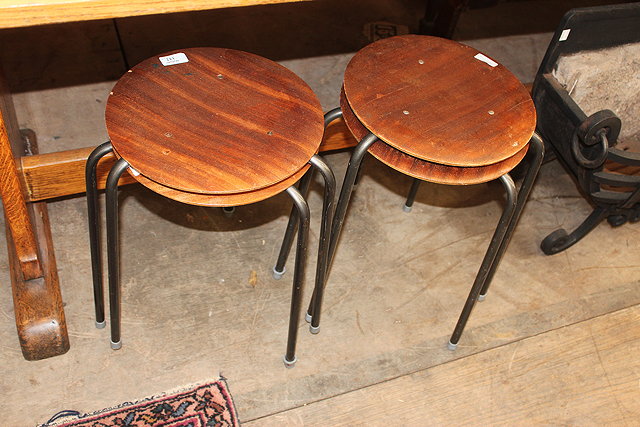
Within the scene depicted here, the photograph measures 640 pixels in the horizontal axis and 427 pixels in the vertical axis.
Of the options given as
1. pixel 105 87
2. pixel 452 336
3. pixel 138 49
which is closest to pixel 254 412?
pixel 452 336

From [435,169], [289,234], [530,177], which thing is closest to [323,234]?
[435,169]

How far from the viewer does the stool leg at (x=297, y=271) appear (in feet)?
4.02

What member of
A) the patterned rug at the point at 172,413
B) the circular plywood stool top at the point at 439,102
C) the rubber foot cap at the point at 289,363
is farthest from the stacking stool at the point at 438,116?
the patterned rug at the point at 172,413

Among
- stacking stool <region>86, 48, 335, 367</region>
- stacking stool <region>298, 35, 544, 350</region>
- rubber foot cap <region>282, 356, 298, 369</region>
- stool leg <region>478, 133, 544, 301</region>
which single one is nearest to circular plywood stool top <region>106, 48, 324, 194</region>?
stacking stool <region>86, 48, 335, 367</region>

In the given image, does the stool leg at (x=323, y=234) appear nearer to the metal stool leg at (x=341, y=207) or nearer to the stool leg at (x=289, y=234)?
the metal stool leg at (x=341, y=207)

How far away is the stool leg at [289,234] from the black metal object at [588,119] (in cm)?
65

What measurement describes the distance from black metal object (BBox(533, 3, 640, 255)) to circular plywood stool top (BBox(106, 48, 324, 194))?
72 centimetres

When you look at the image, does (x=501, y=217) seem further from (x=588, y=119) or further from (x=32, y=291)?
(x=32, y=291)

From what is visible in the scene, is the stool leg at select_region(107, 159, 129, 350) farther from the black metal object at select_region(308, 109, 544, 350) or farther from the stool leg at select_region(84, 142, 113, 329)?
the black metal object at select_region(308, 109, 544, 350)

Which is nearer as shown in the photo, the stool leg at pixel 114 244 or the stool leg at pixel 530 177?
the stool leg at pixel 114 244

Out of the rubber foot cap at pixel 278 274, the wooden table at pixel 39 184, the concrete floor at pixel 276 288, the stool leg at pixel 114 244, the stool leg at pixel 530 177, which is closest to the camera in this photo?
the wooden table at pixel 39 184

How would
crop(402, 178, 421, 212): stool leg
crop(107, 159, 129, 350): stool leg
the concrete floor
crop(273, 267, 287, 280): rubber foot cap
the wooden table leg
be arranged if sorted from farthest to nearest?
1. crop(402, 178, 421, 212): stool leg
2. crop(273, 267, 287, 280): rubber foot cap
3. the concrete floor
4. the wooden table leg
5. crop(107, 159, 129, 350): stool leg

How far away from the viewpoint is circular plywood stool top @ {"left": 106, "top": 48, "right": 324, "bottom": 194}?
3.80 feet

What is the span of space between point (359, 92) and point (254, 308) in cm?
68
